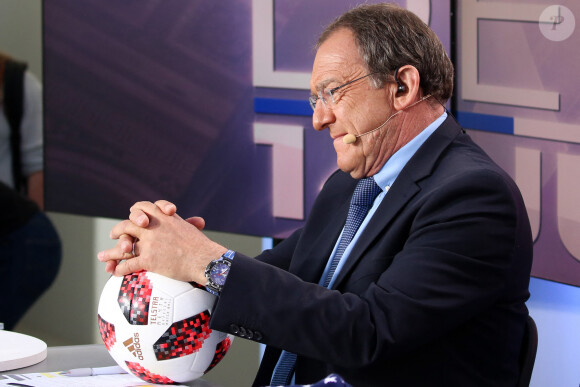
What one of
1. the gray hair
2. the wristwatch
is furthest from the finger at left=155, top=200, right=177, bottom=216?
the gray hair

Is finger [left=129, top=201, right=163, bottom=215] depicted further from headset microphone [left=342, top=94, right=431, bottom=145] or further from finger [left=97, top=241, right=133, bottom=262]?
headset microphone [left=342, top=94, right=431, bottom=145]

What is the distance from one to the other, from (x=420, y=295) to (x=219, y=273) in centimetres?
46

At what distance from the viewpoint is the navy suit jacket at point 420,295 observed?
1.81 meters

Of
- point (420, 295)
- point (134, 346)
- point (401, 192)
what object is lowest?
point (134, 346)

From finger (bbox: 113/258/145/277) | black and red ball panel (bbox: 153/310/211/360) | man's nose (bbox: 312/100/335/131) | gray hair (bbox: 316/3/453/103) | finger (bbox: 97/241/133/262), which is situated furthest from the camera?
man's nose (bbox: 312/100/335/131)

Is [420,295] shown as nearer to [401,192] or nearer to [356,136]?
[401,192]

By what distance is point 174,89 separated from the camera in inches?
156

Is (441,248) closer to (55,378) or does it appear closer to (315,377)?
(315,377)

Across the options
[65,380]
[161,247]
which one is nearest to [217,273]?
[161,247]

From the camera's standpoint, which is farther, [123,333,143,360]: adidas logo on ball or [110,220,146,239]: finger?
[110,220,146,239]: finger

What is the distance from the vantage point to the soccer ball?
70.0 inches

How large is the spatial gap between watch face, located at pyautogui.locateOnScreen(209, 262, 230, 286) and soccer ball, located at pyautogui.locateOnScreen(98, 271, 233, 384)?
48 mm

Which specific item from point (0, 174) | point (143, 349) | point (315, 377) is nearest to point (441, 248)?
point (315, 377)

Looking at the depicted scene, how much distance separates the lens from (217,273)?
6.06 feet
